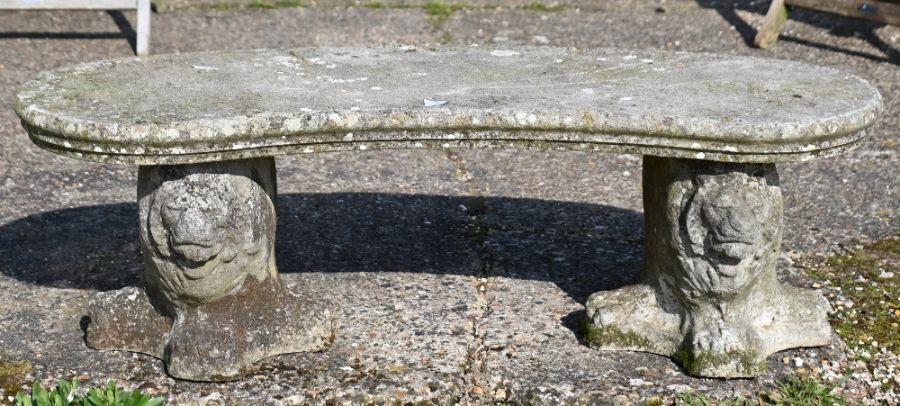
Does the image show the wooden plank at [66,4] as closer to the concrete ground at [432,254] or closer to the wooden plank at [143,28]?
the wooden plank at [143,28]

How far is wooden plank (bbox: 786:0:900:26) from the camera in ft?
20.8

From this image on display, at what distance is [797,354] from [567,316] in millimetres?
701

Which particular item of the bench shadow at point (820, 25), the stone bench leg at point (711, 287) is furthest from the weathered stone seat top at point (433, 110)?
the bench shadow at point (820, 25)

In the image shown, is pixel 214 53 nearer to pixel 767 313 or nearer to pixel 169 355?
pixel 169 355

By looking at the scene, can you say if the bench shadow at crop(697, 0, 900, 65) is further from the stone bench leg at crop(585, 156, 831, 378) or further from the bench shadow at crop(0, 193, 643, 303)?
the stone bench leg at crop(585, 156, 831, 378)

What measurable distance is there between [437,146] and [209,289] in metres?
0.77

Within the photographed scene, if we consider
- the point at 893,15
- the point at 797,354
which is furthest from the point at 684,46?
the point at 797,354

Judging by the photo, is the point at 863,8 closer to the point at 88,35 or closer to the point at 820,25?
the point at 820,25

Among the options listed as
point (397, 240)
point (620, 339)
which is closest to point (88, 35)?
point (397, 240)

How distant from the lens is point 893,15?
20.7ft

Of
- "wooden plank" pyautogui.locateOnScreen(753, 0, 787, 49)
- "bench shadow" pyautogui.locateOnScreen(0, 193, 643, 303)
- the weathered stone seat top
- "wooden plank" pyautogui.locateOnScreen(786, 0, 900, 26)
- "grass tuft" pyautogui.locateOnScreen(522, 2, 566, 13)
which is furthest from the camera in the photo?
"grass tuft" pyautogui.locateOnScreen(522, 2, 566, 13)

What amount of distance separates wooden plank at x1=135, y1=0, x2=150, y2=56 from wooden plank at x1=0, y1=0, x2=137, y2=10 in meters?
0.05

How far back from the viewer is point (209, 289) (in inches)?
133

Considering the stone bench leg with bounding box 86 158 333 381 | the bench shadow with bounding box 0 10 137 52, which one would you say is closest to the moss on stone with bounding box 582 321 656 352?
the stone bench leg with bounding box 86 158 333 381
